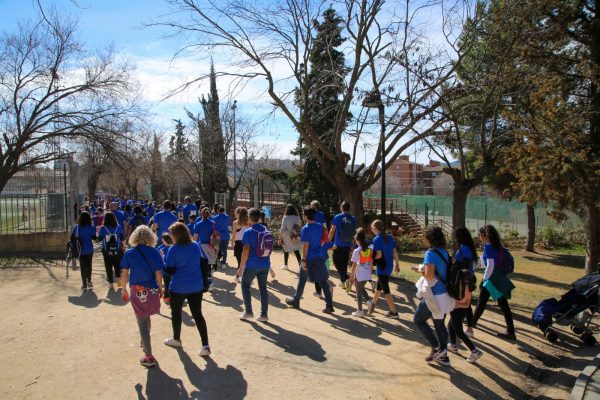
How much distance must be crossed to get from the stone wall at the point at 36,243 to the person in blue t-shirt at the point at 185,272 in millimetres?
11104

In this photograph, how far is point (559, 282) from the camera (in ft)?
48.8

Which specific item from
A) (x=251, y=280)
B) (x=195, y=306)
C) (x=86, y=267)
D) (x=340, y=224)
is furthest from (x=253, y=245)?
(x=86, y=267)

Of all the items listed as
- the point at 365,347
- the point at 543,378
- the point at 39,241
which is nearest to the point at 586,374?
the point at 543,378

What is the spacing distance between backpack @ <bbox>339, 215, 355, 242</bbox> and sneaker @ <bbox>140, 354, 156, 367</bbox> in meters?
4.51

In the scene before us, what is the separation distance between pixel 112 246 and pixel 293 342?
15.7ft

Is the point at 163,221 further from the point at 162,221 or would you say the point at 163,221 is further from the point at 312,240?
the point at 312,240

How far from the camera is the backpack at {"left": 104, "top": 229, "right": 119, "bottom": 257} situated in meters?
→ 9.03

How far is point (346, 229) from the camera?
8.77m

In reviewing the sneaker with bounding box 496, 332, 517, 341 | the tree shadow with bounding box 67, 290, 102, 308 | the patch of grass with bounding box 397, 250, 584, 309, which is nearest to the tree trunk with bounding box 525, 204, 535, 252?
the patch of grass with bounding box 397, 250, 584, 309

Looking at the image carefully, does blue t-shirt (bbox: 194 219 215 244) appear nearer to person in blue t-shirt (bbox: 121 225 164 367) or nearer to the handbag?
person in blue t-shirt (bbox: 121 225 164 367)

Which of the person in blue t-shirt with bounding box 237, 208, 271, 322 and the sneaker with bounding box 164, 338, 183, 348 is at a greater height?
the person in blue t-shirt with bounding box 237, 208, 271, 322

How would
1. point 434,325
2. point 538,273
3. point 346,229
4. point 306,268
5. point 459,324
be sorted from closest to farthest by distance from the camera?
point 434,325
point 459,324
point 306,268
point 346,229
point 538,273

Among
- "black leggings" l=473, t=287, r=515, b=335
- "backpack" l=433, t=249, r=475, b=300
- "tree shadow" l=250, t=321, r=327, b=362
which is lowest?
"tree shadow" l=250, t=321, r=327, b=362

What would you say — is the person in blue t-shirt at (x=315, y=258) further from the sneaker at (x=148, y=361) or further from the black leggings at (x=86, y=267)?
the black leggings at (x=86, y=267)
